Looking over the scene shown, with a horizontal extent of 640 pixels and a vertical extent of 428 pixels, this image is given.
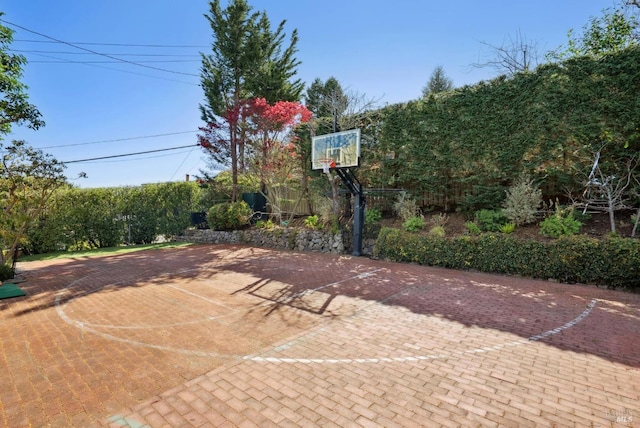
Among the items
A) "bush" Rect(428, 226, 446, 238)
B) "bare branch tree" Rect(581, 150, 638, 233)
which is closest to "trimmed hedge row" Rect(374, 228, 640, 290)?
"bush" Rect(428, 226, 446, 238)

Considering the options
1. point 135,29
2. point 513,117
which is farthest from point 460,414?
point 135,29

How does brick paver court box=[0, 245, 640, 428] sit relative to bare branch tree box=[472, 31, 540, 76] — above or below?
below

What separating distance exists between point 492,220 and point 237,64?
15338 mm

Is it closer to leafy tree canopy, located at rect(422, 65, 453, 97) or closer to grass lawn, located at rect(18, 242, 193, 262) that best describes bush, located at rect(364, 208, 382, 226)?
grass lawn, located at rect(18, 242, 193, 262)

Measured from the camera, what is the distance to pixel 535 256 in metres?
7.39

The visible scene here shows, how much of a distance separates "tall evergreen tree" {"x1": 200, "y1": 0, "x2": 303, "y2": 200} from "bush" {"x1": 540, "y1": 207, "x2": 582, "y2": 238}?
12355 millimetres

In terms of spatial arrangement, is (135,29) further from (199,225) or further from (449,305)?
(449,305)

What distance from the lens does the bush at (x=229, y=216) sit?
46.7 feet

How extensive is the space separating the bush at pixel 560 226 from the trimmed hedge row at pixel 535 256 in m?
0.53

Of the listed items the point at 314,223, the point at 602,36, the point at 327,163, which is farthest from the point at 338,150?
the point at 602,36

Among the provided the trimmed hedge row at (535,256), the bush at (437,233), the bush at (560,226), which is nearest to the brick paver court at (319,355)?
the trimmed hedge row at (535,256)

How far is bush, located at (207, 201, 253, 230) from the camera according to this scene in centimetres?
1423

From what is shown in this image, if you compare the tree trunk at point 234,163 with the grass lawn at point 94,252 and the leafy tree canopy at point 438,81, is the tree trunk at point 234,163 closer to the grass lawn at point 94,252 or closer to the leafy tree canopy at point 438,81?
→ the grass lawn at point 94,252

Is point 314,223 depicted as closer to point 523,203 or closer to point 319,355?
point 523,203
